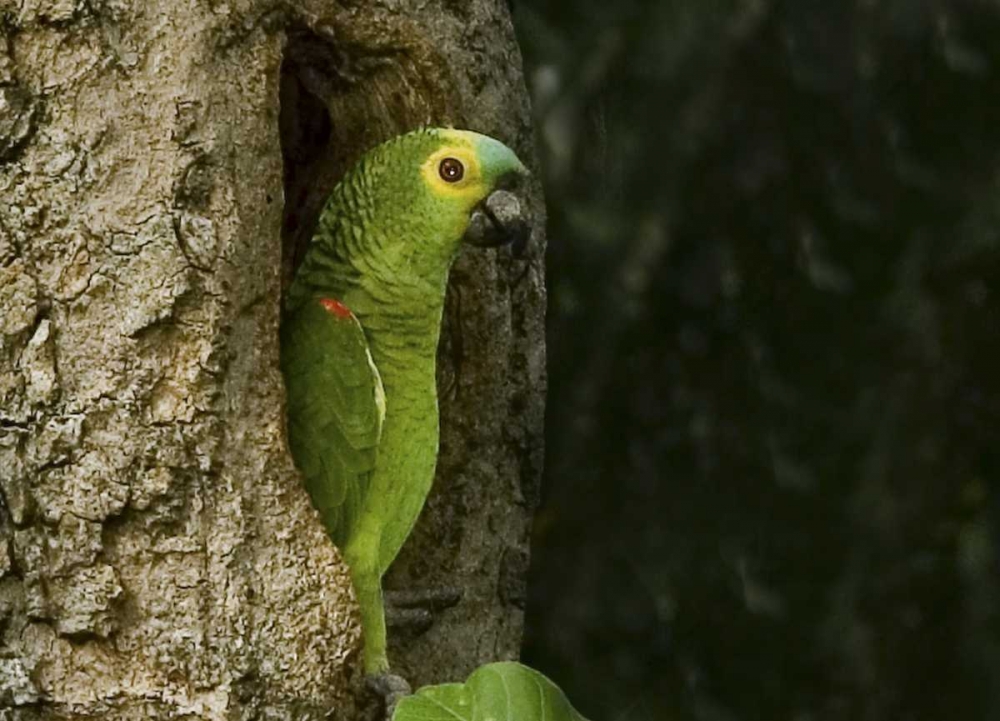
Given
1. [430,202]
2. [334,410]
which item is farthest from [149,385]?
[430,202]

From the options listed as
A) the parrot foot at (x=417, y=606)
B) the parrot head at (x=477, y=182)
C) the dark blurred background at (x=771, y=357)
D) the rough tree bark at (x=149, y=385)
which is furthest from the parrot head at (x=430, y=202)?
the dark blurred background at (x=771, y=357)

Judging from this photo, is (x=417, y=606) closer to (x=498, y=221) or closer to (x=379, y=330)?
(x=379, y=330)

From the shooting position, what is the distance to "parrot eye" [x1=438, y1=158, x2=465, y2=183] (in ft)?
4.22

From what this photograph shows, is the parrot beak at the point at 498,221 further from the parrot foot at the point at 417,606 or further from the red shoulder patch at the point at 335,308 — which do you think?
the parrot foot at the point at 417,606

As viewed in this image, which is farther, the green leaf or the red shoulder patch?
the red shoulder patch

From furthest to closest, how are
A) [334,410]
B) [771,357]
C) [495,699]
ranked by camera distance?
[771,357] < [334,410] < [495,699]

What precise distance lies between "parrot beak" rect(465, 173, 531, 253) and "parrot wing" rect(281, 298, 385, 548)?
0.14m

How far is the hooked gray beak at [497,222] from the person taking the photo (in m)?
1.29

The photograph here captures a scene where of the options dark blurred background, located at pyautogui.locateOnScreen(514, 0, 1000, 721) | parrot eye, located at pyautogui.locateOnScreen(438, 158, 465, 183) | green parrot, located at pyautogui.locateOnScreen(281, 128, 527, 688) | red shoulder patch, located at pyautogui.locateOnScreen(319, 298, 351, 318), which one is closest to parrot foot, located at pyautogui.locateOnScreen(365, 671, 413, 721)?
green parrot, located at pyautogui.locateOnScreen(281, 128, 527, 688)

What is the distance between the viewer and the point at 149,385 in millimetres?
1191

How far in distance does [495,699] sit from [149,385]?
15.1 inches

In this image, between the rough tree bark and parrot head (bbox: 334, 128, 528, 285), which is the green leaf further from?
parrot head (bbox: 334, 128, 528, 285)

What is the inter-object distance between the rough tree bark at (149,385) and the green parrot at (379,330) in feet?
0.21

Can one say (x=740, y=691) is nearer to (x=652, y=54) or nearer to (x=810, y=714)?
A: (x=810, y=714)
